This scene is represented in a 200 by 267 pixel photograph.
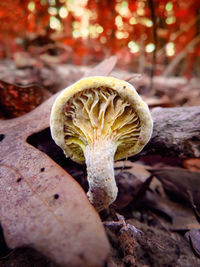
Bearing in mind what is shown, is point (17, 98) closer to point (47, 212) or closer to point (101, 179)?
point (101, 179)

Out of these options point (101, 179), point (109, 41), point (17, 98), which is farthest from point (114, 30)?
point (101, 179)

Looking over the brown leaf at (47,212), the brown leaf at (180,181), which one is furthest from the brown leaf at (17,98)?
the brown leaf at (180,181)

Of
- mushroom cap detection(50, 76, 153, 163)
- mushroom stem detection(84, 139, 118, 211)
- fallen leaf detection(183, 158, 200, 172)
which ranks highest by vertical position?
mushroom cap detection(50, 76, 153, 163)

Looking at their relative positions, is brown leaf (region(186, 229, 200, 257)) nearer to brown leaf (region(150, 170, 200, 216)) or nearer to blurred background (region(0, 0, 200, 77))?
brown leaf (region(150, 170, 200, 216))

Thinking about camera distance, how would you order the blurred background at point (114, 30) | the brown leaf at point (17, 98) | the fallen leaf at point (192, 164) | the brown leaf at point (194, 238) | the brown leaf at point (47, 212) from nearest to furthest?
the brown leaf at point (47, 212) → the brown leaf at point (194, 238) → the brown leaf at point (17, 98) → the fallen leaf at point (192, 164) → the blurred background at point (114, 30)

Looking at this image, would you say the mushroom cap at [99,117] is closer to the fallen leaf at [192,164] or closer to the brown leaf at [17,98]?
the brown leaf at [17,98]

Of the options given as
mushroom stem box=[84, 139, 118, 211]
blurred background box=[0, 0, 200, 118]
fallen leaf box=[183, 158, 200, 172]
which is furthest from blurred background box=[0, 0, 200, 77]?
mushroom stem box=[84, 139, 118, 211]

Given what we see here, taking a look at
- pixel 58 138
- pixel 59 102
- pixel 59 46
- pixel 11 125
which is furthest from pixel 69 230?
pixel 59 46
